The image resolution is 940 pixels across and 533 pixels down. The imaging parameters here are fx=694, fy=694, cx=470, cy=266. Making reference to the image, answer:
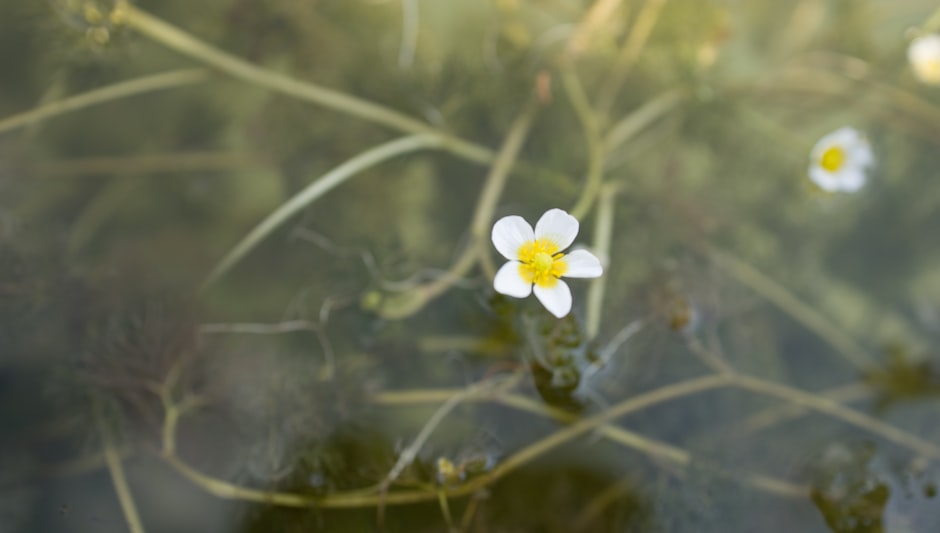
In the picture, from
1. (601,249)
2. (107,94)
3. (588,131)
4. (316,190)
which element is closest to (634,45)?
(588,131)

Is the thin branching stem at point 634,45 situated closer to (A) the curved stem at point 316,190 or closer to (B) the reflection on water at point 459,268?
(B) the reflection on water at point 459,268

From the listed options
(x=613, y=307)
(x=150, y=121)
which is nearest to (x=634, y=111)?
(x=613, y=307)

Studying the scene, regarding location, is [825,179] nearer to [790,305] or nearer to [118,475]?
[790,305]

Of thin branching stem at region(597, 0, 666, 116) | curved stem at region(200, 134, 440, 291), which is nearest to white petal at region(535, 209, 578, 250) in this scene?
curved stem at region(200, 134, 440, 291)

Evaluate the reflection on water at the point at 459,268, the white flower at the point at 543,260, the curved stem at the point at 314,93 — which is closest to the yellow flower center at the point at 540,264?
the white flower at the point at 543,260

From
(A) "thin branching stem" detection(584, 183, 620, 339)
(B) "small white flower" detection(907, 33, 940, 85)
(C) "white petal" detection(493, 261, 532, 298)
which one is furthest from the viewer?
(B) "small white flower" detection(907, 33, 940, 85)

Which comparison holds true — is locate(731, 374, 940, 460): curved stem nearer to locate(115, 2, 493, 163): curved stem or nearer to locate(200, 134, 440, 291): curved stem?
locate(115, 2, 493, 163): curved stem

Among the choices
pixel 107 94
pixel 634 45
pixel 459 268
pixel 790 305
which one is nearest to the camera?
pixel 459 268
